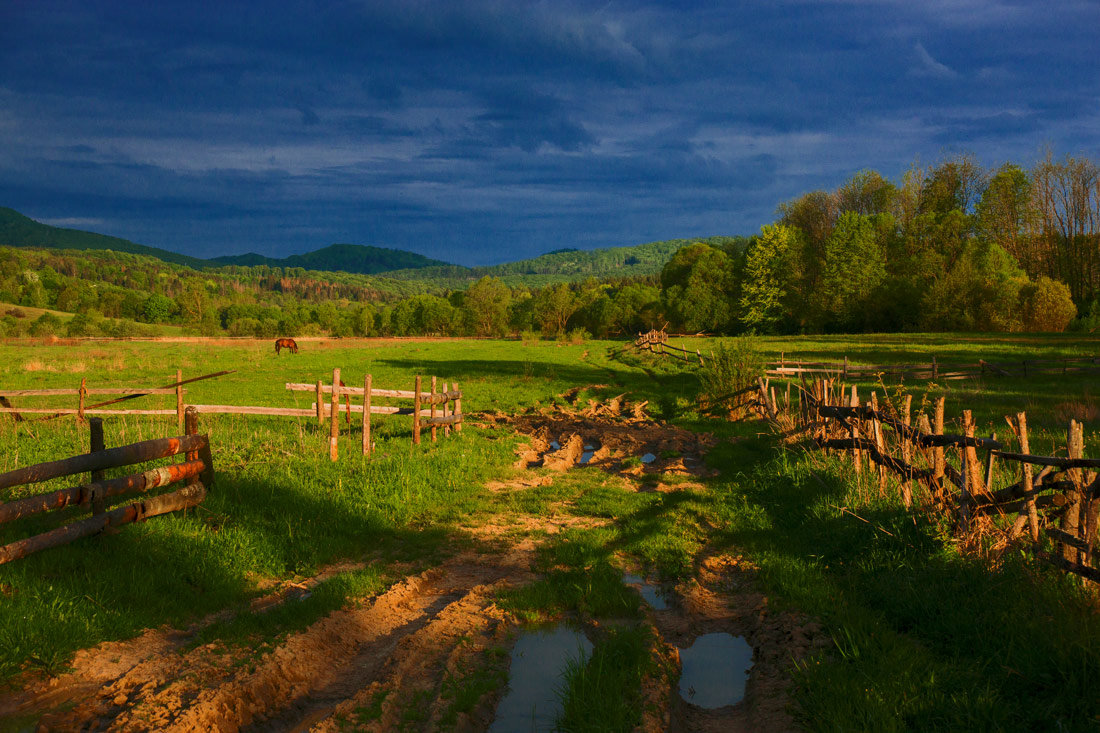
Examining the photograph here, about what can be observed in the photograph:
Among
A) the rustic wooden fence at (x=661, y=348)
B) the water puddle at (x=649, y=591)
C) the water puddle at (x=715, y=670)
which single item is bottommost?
the water puddle at (x=715, y=670)

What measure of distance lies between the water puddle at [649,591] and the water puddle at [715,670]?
2.23 feet

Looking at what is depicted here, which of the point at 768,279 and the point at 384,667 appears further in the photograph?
the point at 768,279

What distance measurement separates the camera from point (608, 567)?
7066mm

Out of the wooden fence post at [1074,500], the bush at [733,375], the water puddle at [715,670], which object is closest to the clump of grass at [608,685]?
the water puddle at [715,670]

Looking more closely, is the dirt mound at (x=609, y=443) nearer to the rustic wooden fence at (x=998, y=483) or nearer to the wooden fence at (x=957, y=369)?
the rustic wooden fence at (x=998, y=483)

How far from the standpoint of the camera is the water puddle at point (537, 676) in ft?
14.1

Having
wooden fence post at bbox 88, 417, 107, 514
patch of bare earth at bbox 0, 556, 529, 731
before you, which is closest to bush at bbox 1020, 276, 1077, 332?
patch of bare earth at bbox 0, 556, 529, 731

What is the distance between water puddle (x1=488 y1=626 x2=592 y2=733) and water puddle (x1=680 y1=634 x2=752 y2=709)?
870mm

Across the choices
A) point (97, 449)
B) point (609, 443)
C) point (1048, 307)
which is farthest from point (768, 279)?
point (97, 449)

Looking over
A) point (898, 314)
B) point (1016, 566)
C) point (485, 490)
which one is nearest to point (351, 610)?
point (485, 490)

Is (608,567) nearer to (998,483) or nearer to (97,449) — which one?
(998,483)

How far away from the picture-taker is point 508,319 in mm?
124125

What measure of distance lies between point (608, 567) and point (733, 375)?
45.8 ft

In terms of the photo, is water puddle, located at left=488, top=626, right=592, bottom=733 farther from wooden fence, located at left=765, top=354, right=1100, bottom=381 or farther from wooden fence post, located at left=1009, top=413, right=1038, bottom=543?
wooden fence, located at left=765, top=354, right=1100, bottom=381
